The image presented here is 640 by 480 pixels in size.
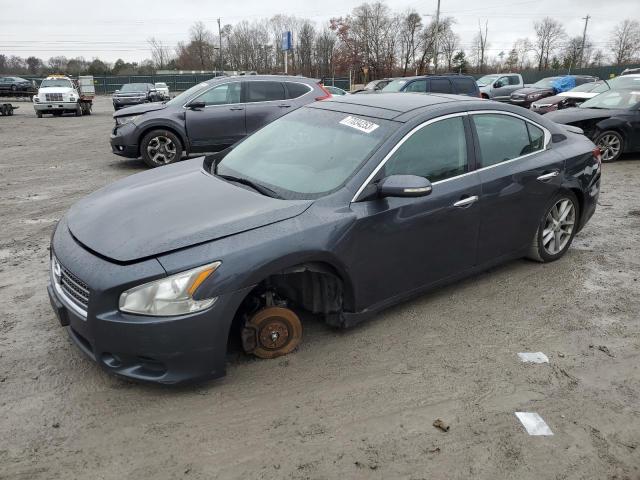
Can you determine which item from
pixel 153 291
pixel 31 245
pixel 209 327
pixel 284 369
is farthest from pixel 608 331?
pixel 31 245

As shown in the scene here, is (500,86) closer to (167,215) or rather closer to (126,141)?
(126,141)

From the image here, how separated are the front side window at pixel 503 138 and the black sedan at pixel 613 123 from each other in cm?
638

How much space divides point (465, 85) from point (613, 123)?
5.36m

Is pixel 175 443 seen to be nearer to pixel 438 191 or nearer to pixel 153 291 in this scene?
pixel 153 291

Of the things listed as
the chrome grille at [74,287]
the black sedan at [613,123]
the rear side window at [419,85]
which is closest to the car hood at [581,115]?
the black sedan at [613,123]

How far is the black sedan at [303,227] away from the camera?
9.12 ft

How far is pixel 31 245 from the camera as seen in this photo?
5.46 metres

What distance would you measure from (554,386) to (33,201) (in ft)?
23.5

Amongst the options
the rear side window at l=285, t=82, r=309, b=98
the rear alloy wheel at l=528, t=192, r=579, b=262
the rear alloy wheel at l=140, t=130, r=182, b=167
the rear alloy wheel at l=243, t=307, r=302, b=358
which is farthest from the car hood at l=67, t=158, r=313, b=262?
the rear side window at l=285, t=82, r=309, b=98

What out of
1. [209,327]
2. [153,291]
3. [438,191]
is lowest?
[209,327]

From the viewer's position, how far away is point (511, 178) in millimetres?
4148

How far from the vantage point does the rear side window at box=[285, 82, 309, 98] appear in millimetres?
10367

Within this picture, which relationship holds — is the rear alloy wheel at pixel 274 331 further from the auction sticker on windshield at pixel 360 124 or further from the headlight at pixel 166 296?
the auction sticker on windshield at pixel 360 124

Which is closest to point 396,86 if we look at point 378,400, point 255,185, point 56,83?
point 255,185
